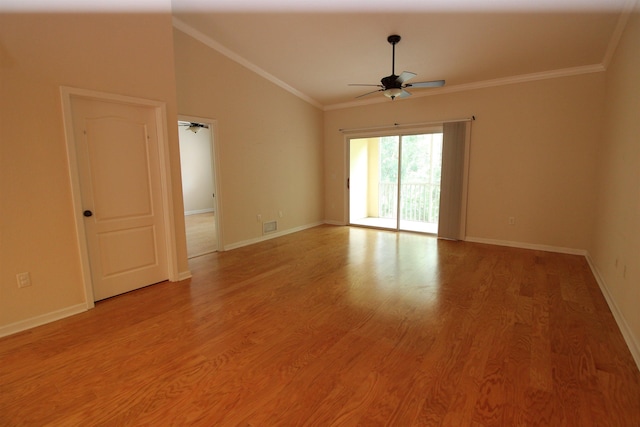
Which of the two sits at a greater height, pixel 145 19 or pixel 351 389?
pixel 145 19

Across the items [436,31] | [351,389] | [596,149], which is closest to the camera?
[351,389]

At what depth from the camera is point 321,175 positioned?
22.8 feet

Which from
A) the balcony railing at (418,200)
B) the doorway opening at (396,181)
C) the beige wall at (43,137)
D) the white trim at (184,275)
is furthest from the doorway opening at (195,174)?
the beige wall at (43,137)

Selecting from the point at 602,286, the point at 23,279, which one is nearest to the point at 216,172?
the point at 23,279

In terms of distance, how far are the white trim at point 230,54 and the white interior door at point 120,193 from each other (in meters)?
1.57

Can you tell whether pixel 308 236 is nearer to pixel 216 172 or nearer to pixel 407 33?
pixel 216 172

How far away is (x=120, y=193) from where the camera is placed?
3070mm

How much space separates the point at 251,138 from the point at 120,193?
2516mm

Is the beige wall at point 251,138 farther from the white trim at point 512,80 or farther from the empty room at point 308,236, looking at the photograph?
the white trim at point 512,80

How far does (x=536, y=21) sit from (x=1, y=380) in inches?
218

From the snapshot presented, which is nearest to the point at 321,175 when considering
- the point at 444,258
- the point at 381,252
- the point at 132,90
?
the point at 381,252

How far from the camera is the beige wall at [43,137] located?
231cm

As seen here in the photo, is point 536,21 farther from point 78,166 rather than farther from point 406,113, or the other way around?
point 78,166

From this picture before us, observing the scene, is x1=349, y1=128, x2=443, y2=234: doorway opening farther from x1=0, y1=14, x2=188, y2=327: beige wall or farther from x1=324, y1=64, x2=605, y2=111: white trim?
x1=0, y1=14, x2=188, y2=327: beige wall
